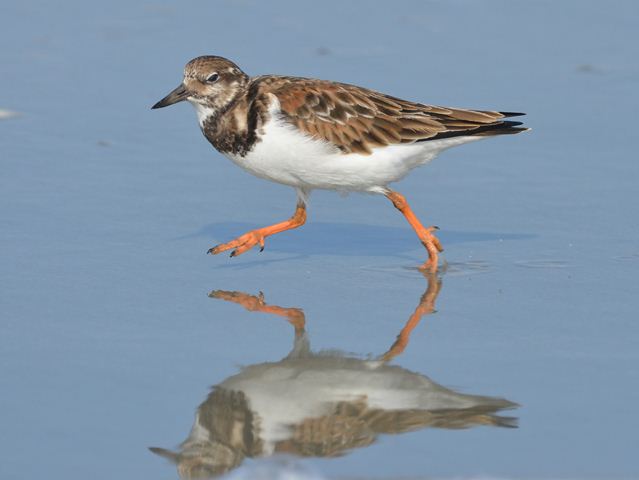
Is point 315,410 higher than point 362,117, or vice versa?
point 362,117

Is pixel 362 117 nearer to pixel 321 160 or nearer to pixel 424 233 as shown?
pixel 321 160

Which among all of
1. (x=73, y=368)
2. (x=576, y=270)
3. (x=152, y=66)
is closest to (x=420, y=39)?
(x=152, y=66)

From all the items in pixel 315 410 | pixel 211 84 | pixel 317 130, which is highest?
pixel 211 84

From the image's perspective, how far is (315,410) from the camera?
5246mm

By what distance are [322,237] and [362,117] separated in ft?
2.79

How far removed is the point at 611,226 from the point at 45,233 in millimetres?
3514

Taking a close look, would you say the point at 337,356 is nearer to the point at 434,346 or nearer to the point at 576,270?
the point at 434,346

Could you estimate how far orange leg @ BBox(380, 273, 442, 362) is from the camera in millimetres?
6000

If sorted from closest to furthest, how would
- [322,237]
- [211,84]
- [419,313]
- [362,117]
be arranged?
[419,313]
[362,117]
[211,84]
[322,237]

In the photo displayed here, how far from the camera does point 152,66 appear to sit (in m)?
10.5

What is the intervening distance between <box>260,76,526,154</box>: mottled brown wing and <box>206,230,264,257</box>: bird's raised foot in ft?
2.31

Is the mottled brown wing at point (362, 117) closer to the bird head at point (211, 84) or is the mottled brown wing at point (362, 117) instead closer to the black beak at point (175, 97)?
the bird head at point (211, 84)

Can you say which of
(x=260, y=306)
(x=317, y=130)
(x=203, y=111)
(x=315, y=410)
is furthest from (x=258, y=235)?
(x=315, y=410)

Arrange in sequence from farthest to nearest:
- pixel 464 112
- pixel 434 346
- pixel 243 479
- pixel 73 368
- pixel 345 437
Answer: pixel 464 112 → pixel 434 346 → pixel 73 368 → pixel 345 437 → pixel 243 479
